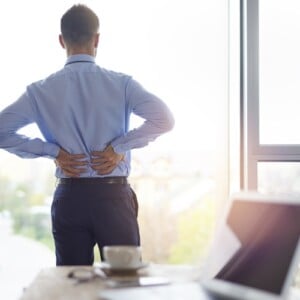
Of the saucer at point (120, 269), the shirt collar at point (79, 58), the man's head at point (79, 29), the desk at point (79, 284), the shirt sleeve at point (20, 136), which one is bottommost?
the desk at point (79, 284)

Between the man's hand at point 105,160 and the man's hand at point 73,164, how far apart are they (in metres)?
0.04

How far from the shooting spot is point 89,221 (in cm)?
202

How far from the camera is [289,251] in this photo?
3.63ft

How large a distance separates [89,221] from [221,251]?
0.85 m

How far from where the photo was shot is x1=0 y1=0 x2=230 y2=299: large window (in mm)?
2986

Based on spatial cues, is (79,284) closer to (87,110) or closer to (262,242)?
(262,242)

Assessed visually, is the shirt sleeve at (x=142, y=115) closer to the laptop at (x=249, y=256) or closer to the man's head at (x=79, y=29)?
the man's head at (x=79, y=29)

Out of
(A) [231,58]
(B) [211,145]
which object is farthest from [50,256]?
(A) [231,58]

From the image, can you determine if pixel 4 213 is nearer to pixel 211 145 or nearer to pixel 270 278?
pixel 211 145

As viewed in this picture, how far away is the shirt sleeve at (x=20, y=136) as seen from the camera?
212 centimetres

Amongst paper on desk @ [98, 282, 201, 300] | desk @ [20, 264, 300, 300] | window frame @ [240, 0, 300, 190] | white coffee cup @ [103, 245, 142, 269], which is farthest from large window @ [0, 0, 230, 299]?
paper on desk @ [98, 282, 201, 300]

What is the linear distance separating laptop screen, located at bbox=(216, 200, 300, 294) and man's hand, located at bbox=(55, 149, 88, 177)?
894 mm

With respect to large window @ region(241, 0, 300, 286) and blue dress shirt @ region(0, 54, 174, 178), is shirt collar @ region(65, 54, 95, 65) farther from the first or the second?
large window @ region(241, 0, 300, 286)

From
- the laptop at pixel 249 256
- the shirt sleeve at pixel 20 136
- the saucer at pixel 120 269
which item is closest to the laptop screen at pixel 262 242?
the laptop at pixel 249 256
